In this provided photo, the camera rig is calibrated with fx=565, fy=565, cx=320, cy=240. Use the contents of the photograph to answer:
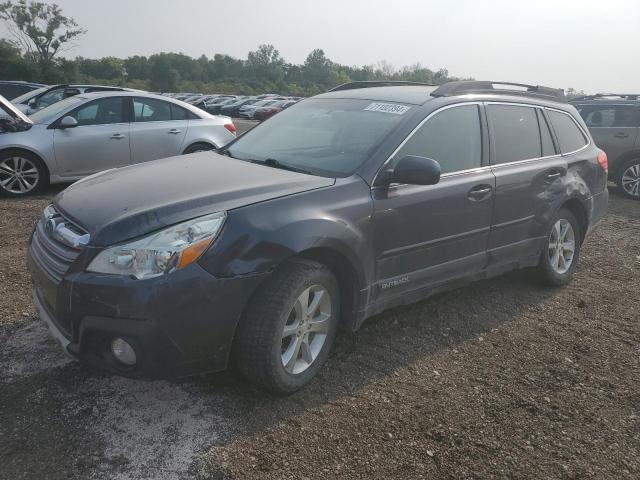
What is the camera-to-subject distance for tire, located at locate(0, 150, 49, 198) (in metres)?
7.33

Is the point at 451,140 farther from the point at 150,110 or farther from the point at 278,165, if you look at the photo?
the point at 150,110

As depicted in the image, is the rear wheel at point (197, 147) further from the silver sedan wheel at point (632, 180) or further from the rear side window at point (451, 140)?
the silver sedan wheel at point (632, 180)

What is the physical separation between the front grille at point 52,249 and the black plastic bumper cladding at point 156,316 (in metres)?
0.10

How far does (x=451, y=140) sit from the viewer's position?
3834mm

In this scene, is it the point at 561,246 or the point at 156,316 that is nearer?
the point at 156,316

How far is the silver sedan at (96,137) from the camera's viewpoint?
24.2 feet

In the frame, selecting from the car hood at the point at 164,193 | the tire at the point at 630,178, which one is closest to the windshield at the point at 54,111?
the car hood at the point at 164,193

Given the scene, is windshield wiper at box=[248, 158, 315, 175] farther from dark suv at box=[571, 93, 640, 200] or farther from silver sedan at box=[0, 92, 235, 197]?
dark suv at box=[571, 93, 640, 200]

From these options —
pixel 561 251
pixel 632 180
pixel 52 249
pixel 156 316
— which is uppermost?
pixel 52 249

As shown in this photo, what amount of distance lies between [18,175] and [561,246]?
6603mm

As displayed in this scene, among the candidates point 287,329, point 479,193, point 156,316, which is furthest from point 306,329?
point 479,193

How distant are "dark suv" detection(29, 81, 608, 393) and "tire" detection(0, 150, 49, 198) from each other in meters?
4.48

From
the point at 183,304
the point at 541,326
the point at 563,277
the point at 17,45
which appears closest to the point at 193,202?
the point at 183,304

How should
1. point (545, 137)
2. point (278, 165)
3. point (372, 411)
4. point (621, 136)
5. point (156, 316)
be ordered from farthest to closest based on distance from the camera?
point (621, 136) → point (545, 137) → point (278, 165) → point (372, 411) → point (156, 316)
